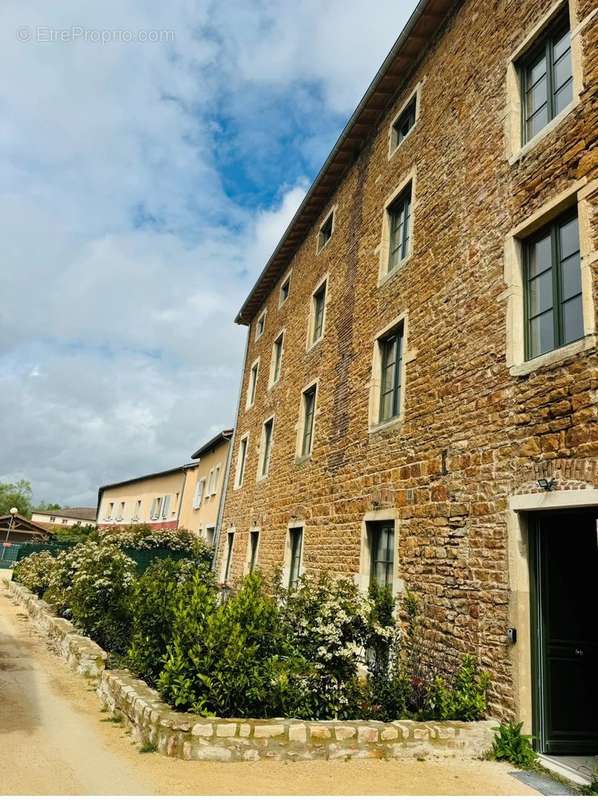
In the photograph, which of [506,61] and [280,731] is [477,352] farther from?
[280,731]

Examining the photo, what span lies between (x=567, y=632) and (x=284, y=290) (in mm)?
13025

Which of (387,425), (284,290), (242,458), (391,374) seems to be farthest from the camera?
(242,458)

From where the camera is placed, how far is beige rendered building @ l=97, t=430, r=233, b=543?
2180 cm

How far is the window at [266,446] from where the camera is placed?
1477 centimetres

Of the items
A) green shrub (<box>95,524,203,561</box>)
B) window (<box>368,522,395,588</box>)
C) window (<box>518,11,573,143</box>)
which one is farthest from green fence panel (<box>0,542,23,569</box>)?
window (<box>518,11,573,143</box>)

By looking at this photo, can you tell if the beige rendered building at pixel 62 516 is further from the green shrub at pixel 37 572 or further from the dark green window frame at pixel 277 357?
the dark green window frame at pixel 277 357

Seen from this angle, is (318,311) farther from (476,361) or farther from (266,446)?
(476,361)

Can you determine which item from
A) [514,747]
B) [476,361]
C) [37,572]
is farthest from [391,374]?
[37,572]

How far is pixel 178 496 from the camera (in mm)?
27969

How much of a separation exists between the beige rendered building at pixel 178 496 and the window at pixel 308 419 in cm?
853

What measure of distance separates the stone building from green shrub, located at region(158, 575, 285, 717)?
202 centimetres

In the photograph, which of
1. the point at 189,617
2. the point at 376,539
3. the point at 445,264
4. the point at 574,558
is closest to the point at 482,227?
the point at 445,264

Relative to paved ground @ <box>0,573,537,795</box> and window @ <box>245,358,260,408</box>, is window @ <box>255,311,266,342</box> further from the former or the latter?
paved ground @ <box>0,573,537,795</box>

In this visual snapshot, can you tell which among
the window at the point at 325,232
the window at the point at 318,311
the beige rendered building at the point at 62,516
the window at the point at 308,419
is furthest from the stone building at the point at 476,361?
the beige rendered building at the point at 62,516
